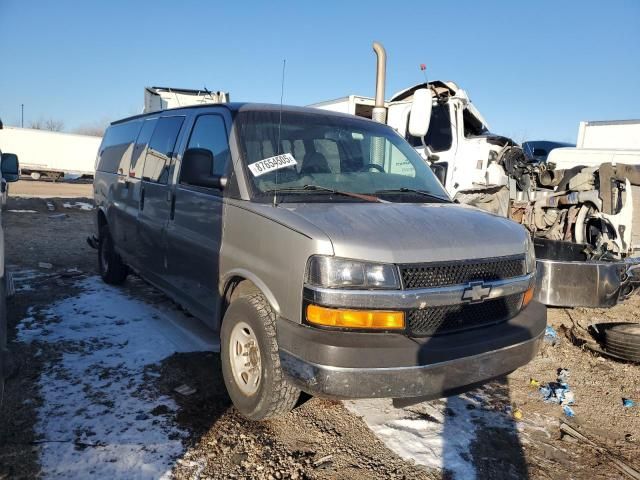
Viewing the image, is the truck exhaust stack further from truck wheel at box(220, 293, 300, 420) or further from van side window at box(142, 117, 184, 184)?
truck wheel at box(220, 293, 300, 420)

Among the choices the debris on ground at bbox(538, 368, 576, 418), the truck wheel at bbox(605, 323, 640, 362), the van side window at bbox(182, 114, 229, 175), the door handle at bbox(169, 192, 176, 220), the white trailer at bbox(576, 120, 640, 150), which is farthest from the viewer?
the white trailer at bbox(576, 120, 640, 150)

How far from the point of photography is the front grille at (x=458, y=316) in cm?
272

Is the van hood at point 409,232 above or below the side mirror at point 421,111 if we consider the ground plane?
below

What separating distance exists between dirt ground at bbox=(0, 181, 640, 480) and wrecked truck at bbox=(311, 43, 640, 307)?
29.4 inches

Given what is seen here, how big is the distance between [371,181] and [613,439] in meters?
2.42

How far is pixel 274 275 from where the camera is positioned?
2.87 metres

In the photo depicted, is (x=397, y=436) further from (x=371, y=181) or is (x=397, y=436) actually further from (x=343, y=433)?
(x=371, y=181)

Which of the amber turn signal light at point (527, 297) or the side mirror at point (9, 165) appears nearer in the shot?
the amber turn signal light at point (527, 297)

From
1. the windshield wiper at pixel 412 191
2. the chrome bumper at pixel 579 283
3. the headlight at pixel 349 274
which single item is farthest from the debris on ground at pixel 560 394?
the headlight at pixel 349 274

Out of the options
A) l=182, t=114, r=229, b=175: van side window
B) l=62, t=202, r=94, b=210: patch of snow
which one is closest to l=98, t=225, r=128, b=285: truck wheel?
l=182, t=114, r=229, b=175: van side window

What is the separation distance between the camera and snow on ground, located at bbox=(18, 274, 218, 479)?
8.95 feet

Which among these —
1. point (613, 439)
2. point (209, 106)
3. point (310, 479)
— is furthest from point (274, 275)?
point (613, 439)

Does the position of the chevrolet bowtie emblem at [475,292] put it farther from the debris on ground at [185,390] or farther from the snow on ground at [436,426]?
the debris on ground at [185,390]

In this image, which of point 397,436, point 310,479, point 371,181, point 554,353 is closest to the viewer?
point 310,479
